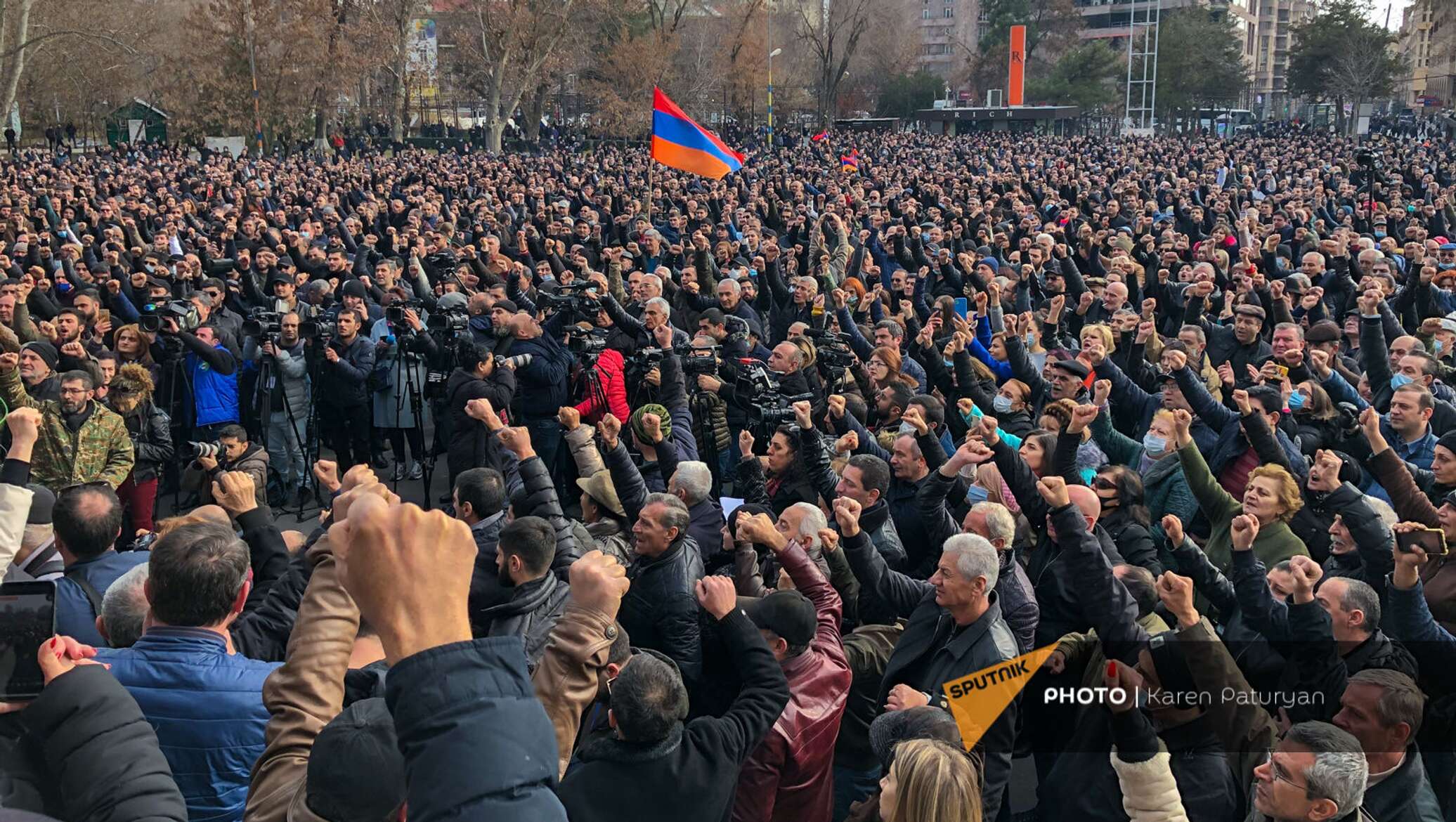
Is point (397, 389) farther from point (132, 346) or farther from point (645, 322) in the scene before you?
point (645, 322)

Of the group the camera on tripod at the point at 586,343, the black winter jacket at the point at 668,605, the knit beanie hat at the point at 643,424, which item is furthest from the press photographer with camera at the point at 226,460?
the black winter jacket at the point at 668,605

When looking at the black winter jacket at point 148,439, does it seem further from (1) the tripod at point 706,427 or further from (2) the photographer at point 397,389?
(1) the tripod at point 706,427

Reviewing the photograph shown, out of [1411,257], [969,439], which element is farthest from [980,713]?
[1411,257]

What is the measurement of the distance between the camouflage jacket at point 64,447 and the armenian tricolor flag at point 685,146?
33.7 feet

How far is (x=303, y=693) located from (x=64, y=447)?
4.83m

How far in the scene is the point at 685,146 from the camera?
16453 mm

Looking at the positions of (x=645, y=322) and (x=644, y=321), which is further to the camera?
(x=644, y=321)

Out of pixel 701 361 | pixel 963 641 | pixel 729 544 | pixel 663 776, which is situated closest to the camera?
pixel 663 776

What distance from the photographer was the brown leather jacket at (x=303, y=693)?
2.68m

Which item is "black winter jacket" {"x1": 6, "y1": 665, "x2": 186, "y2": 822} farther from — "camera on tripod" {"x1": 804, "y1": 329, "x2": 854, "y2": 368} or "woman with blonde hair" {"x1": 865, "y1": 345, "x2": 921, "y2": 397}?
"woman with blonde hair" {"x1": 865, "y1": 345, "x2": 921, "y2": 397}

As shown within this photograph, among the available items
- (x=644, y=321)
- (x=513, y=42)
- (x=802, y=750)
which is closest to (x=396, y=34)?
(x=513, y=42)

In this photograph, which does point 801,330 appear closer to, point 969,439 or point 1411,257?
point 969,439

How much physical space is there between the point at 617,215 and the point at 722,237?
4684 mm

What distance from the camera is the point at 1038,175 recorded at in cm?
2714
